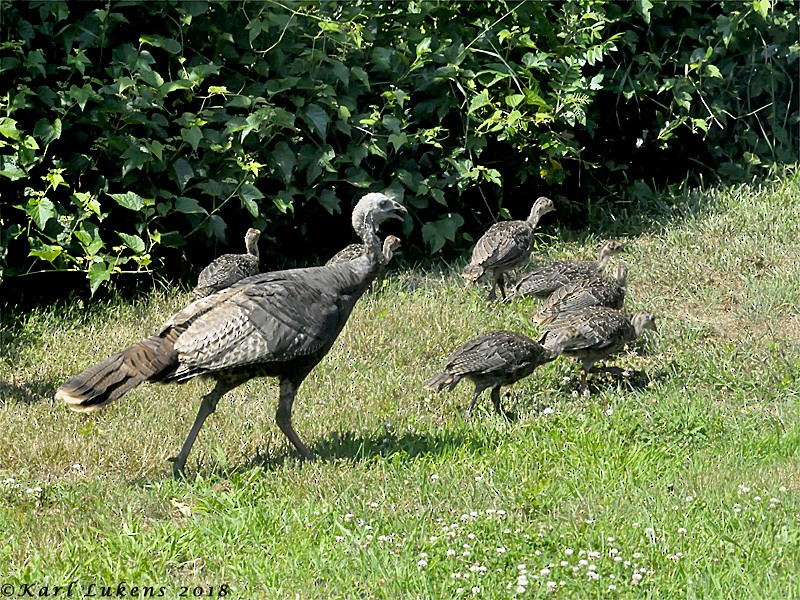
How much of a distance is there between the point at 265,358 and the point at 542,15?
5.78 metres

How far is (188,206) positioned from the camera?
963 cm

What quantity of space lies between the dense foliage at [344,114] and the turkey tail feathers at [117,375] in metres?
2.81

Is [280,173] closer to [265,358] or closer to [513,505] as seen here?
[265,358]

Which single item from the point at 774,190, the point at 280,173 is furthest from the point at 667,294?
the point at 280,173

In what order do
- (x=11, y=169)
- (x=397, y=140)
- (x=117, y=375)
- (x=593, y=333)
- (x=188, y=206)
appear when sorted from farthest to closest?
(x=397, y=140) → (x=188, y=206) → (x=11, y=169) → (x=593, y=333) → (x=117, y=375)

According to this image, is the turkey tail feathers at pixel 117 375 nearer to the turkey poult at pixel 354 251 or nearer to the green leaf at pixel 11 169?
the turkey poult at pixel 354 251

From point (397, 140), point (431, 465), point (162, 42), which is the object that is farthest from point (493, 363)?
point (162, 42)

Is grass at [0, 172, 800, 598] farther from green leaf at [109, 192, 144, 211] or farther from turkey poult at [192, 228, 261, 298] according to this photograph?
green leaf at [109, 192, 144, 211]

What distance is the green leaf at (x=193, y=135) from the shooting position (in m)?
9.46

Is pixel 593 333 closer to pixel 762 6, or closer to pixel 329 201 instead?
pixel 329 201

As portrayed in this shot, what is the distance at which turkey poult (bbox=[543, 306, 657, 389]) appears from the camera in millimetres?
8039

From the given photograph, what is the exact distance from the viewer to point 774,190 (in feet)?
38.7

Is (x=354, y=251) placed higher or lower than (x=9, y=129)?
lower

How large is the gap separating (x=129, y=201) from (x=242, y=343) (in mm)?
3218
